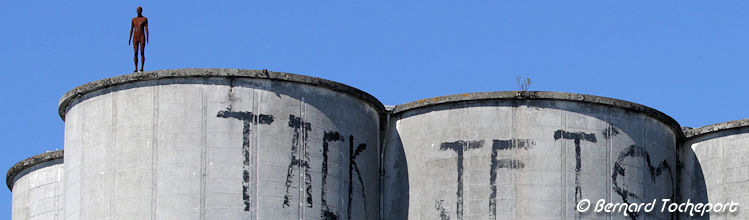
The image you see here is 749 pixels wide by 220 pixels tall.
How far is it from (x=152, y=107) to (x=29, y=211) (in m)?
10.4

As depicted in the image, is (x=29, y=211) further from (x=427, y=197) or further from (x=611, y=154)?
(x=611, y=154)

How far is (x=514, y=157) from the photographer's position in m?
45.4

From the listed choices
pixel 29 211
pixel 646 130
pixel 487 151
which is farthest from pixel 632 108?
pixel 29 211

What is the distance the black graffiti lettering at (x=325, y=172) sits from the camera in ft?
143

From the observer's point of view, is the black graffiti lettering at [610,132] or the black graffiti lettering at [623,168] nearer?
the black graffiti lettering at [623,168]

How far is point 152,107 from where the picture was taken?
142 feet

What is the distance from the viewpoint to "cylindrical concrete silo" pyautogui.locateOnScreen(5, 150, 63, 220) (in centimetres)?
5122

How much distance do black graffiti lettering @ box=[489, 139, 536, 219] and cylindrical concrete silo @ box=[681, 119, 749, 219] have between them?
5500 mm

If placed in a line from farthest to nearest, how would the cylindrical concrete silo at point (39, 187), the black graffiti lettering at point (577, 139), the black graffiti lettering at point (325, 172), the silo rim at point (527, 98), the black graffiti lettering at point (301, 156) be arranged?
the cylindrical concrete silo at point (39, 187), the silo rim at point (527, 98), the black graffiti lettering at point (577, 139), the black graffiti lettering at point (325, 172), the black graffiti lettering at point (301, 156)

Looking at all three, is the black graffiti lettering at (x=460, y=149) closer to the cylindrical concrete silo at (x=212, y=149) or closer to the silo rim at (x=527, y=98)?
the silo rim at (x=527, y=98)

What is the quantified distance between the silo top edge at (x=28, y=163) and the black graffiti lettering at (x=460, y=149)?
1222 centimetres

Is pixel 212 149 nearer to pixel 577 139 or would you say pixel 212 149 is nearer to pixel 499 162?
pixel 499 162

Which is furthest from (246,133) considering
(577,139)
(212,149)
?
(577,139)

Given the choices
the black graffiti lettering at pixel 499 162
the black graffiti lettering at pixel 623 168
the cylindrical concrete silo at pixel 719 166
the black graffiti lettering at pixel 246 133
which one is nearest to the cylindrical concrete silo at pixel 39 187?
the black graffiti lettering at pixel 246 133
